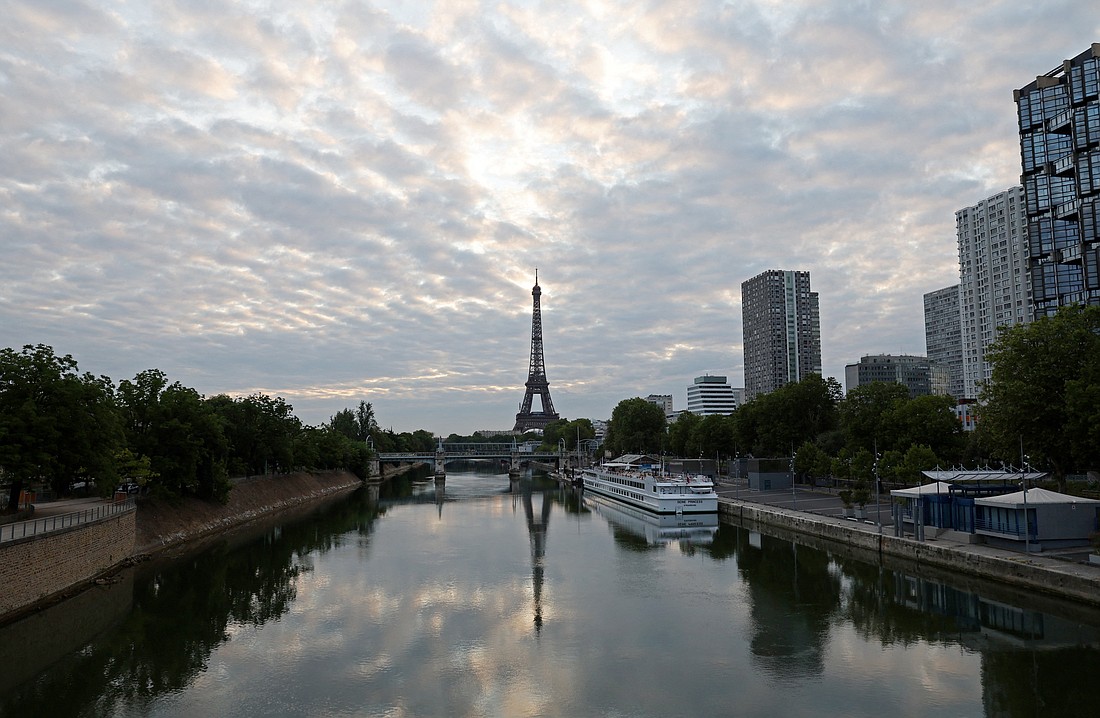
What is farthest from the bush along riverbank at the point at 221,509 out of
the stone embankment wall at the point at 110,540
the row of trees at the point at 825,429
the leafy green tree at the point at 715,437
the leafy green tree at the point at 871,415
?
the leafy green tree at the point at 871,415

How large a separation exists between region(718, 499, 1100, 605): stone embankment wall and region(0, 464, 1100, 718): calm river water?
2.35ft

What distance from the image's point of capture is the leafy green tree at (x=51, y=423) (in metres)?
32.8

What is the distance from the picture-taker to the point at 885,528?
4375cm

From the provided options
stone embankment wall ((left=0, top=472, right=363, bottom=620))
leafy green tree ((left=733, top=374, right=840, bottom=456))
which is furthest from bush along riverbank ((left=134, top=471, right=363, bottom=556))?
leafy green tree ((left=733, top=374, right=840, bottom=456))

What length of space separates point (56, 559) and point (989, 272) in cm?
15790

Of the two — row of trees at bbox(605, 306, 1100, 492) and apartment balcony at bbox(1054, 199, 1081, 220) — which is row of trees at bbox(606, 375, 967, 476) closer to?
row of trees at bbox(605, 306, 1100, 492)

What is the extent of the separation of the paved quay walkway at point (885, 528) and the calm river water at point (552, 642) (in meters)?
1.51

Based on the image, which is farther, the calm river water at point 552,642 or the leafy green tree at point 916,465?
the leafy green tree at point 916,465

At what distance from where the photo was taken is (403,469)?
188 m

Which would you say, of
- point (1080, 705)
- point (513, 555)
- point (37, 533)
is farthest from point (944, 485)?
point (37, 533)

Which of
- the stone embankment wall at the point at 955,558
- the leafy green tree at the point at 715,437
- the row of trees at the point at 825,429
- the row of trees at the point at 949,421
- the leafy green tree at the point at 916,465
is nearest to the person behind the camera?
the stone embankment wall at the point at 955,558

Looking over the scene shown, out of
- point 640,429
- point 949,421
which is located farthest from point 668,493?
point 640,429

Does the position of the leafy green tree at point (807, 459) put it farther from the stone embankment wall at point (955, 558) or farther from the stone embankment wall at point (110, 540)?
the stone embankment wall at point (110, 540)

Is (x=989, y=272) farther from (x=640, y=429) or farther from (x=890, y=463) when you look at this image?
(x=890, y=463)
